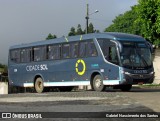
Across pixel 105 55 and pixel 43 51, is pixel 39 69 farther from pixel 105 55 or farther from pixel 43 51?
pixel 105 55

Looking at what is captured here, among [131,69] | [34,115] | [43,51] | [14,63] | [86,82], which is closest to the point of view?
[34,115]

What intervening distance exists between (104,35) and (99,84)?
254 centimetres

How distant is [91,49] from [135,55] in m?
2.42

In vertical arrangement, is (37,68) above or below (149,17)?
below

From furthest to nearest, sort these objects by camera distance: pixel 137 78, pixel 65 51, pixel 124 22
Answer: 1. pixel 124 22
2. pixel 65 51
3. pixel 137 78

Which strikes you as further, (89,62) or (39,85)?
(39,85)

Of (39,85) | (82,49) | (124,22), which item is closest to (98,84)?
(82,49)

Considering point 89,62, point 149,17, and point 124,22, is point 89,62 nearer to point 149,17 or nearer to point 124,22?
point 149,17

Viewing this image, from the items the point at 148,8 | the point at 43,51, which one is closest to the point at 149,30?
the point at 148,8

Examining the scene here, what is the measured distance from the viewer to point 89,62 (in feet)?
81.2

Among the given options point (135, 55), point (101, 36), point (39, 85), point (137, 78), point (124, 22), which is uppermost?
point (124, 22)

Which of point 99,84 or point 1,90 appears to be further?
point 1,90

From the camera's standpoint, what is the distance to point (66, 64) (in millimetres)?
26453

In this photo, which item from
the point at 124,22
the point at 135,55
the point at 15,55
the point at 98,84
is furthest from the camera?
the point at 124,22
